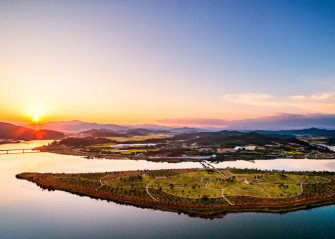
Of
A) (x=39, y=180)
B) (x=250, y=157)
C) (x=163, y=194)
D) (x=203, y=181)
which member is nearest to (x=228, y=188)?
(x=203, y=181)

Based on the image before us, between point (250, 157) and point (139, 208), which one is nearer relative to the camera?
point (139, 208)

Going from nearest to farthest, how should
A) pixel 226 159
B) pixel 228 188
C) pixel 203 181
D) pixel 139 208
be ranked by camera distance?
pixel 139 208
pixel 228 188
pixel 203 181
pixel 226 159

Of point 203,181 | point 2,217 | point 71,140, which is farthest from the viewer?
point 71,140

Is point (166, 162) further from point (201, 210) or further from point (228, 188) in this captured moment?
point (201, 210)

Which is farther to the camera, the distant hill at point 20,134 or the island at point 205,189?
the distant hill at point 20,134

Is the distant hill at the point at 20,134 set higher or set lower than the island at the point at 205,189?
higher

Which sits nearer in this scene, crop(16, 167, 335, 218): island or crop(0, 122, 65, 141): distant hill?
crop(16, 167, 335, 218): island

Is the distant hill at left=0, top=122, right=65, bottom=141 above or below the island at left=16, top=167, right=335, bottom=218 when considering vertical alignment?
above

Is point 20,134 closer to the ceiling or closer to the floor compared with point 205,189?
closer to the ceiling
